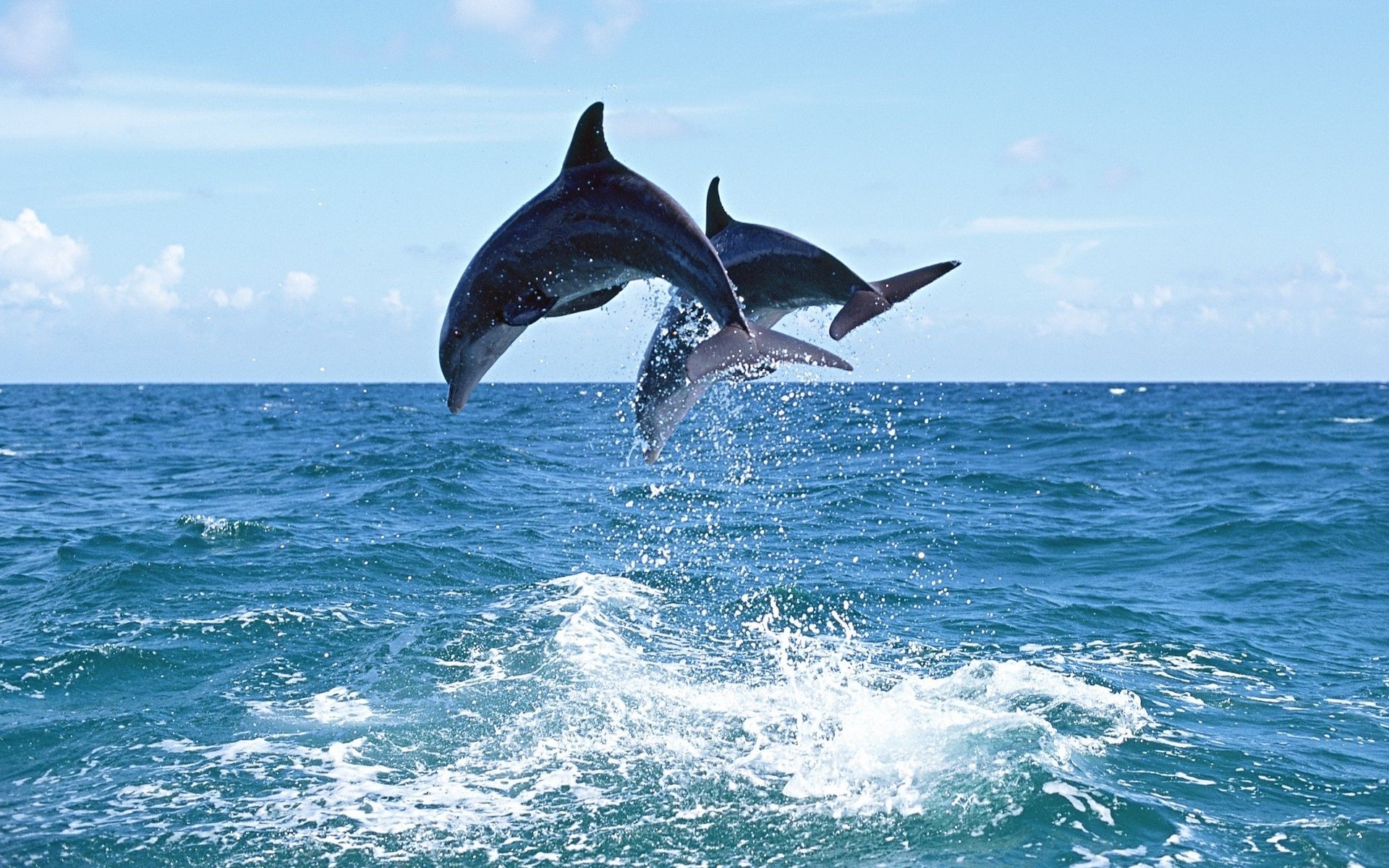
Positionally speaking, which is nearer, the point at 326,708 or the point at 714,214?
the point at 714,214

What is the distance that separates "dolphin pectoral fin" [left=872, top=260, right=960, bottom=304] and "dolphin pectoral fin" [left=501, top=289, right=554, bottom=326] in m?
1.93

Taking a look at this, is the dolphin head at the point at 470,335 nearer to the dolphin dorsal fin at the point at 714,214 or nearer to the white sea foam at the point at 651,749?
the dolphin dorsal fin at the point at 714,214

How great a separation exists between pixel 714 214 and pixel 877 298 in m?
1.40

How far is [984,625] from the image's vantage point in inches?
567

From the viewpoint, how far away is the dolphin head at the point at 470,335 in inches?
299

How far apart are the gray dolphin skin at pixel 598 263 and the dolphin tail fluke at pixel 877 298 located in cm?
34

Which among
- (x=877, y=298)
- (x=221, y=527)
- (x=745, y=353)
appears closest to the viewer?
(x=745, y=353)

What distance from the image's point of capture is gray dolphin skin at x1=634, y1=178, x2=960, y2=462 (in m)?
7.02

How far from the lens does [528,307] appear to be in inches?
290

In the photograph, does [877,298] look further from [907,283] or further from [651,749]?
[651,749]

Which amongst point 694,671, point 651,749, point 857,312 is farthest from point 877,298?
point 694,671

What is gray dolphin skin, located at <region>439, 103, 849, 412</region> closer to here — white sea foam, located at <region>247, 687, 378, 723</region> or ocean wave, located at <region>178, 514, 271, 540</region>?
white sea foam, located at <region>247, 687, 378, 723</region>

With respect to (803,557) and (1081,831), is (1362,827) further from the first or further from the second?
(803,557)

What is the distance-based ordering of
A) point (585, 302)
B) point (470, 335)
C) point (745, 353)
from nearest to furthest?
point (745, 353) → point (585, 302) → point (470, 335)
